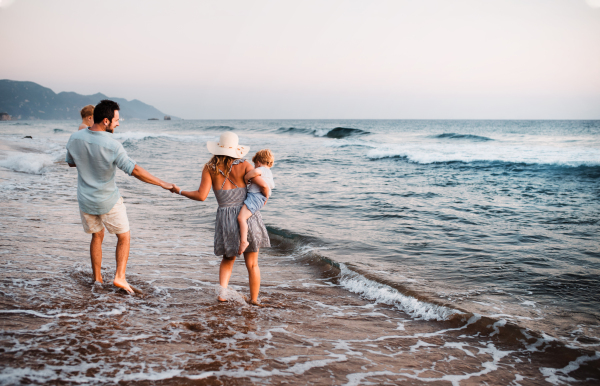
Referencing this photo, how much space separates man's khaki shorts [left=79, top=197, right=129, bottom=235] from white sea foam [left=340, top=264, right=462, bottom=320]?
304 centimetres

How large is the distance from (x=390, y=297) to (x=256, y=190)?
7.72ft

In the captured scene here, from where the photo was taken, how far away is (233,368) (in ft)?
9.74

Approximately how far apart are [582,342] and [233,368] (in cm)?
341

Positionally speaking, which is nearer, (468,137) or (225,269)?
(225,269)

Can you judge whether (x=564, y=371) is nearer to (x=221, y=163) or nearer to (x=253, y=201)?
(x=253, y=201)

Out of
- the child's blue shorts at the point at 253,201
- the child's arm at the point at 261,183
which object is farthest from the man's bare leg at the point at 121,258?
the child's arm at the point at 261,183

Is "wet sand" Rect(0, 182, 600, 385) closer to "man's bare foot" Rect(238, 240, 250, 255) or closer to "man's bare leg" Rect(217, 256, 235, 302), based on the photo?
"man's bare leg" Rect(217, 256, 235, 302)

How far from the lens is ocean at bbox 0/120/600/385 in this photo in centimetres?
308

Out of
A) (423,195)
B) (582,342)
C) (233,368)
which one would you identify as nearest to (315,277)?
(233,368)

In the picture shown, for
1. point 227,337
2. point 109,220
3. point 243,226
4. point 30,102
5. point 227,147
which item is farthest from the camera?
point 30,102

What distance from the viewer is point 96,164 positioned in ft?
12.6

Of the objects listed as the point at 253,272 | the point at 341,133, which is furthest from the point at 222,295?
the point at 341,133

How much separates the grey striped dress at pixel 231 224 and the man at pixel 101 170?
0.63m

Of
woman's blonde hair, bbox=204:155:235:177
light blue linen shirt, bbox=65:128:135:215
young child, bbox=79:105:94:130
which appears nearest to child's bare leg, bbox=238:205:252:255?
woman's blonde hair, bbox=204:155:235:177
